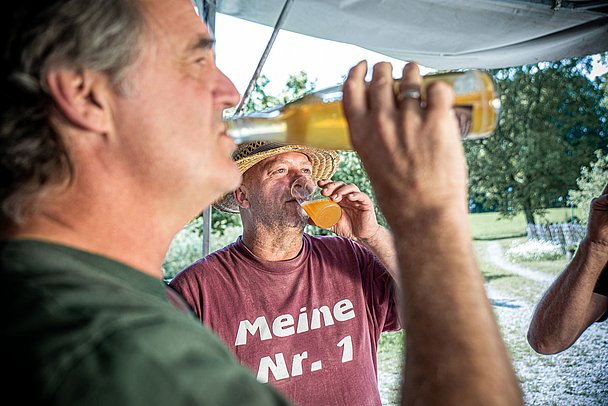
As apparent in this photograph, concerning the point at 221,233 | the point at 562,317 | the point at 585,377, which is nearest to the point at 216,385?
the point at 562,317

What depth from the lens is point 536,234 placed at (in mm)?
5152

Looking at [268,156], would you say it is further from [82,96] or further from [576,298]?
[82,96]

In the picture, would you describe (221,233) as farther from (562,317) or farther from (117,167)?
(117,167)

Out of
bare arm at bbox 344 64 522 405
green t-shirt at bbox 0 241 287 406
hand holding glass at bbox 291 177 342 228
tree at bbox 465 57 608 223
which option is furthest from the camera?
tree at bbox 465 57 608 223

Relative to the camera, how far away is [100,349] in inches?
19.1

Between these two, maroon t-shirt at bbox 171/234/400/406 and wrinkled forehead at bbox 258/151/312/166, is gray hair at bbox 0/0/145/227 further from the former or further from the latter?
wrinkled forehead at bbox 258/151/312/166

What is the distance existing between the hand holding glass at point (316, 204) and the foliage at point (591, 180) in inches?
146

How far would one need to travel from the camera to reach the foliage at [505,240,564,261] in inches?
196

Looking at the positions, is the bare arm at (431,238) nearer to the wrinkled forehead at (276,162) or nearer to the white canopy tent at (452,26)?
the wrinkled forehead at (276,162)

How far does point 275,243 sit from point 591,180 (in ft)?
13.4

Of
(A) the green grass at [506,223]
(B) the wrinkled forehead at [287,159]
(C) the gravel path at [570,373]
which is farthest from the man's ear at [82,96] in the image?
(A) the green grass at [506,223]

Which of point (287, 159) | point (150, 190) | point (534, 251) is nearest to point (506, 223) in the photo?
point (534, 251)

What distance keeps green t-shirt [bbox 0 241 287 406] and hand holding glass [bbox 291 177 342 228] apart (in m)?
1.46

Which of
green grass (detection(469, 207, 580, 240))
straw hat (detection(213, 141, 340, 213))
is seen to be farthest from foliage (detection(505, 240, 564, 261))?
straw hat (detection(213, 141, 340, 213))
